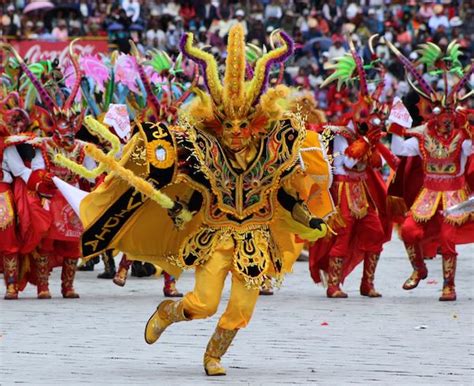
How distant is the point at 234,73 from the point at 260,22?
72.2 ft

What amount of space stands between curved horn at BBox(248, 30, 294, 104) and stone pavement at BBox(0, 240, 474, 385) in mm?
1784

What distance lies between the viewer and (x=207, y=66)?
31.1 ft

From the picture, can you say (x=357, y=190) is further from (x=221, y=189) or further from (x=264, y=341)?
(x=221, y=189)

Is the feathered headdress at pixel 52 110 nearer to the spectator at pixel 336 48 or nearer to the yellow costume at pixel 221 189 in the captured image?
the yellow costume at pixel 221 189

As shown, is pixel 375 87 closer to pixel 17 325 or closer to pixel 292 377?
pixel 17 325

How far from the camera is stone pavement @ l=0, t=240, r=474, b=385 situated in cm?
931

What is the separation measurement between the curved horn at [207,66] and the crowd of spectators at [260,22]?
20.2 meters

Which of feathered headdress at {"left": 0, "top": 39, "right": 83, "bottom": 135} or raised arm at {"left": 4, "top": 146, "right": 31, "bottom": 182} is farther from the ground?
feathered headdress at {"left": 0, "top": 39, "right": 83, "bottom": 135}

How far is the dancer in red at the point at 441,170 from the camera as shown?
13.7m

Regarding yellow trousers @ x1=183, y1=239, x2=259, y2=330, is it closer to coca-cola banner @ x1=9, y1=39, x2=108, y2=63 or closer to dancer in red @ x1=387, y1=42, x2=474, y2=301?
dancer in red @ x1=387, y1=42, x2=474, y2=301

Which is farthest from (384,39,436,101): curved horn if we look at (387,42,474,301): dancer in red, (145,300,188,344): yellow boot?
(145,300,188,344): yellow boot

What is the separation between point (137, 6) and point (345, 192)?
18230 mm

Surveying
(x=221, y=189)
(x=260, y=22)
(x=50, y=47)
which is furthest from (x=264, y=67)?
(x=260, y=22)

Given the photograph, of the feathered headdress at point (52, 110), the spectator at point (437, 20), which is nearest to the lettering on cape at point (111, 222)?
the feathered headdress at point (52, 110)
